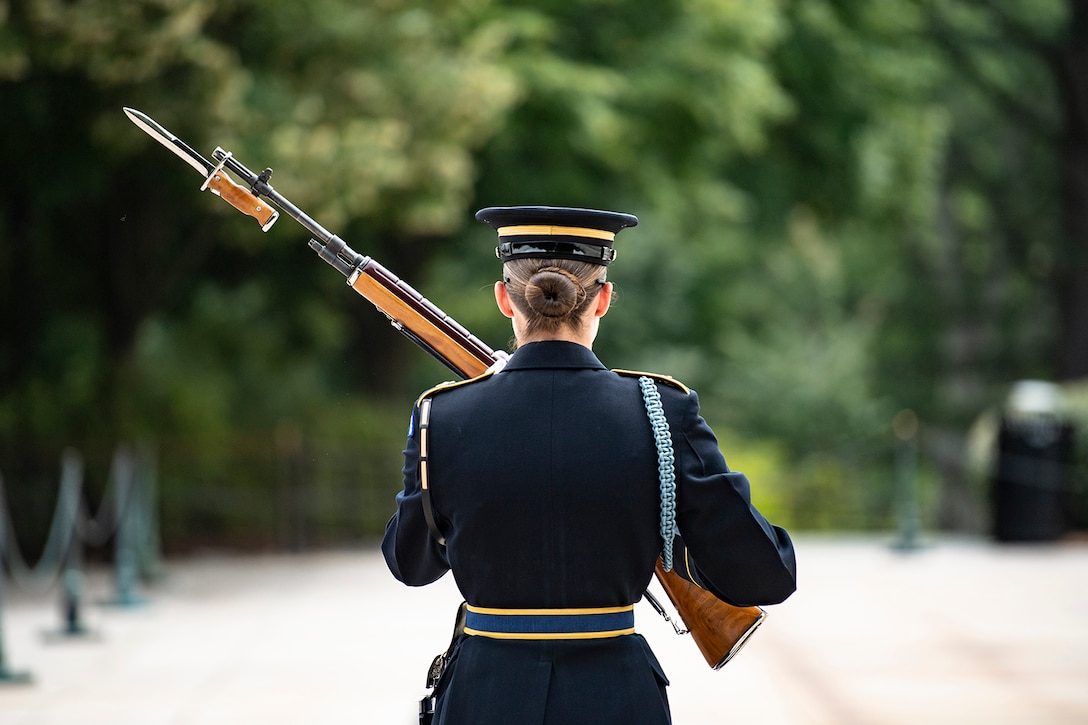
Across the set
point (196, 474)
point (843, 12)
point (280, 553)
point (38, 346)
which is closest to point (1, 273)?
point (38, 346)

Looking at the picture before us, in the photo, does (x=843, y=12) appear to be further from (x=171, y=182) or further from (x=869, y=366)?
(x=869, y=366)

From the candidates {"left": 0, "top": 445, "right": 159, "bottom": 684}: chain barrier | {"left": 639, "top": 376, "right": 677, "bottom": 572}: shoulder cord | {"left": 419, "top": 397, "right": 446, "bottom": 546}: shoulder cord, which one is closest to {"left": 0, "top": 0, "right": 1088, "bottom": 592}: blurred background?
{"left": 0, "top": 445, "right": 159, "bottom": 684}: chain barrier

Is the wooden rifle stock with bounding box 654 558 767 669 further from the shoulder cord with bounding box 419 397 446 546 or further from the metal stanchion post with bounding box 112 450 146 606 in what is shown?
the metal stanchion post with bounding box 112 450 146 606

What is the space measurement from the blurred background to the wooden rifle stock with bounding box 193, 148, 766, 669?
22.9ft

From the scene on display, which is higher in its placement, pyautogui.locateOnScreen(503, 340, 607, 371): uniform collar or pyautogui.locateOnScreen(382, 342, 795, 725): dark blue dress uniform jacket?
pyautogui.locateOnScreen(503, 340, 607, 371): uniform collar

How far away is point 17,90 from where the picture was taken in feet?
38.3

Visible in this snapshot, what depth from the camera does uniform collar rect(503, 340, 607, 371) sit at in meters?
2.88

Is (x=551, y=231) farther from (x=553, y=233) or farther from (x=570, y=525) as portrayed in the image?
(x=570, y=525)

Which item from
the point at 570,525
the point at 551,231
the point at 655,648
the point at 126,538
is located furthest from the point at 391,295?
the point at 126,538

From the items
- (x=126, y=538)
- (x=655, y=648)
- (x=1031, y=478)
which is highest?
(x=1031, y=478)

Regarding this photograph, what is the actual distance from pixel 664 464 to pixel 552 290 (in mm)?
386

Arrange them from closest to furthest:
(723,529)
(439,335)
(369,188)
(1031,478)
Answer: (723,529)
(439,335)
(369,188)
(1031,478)

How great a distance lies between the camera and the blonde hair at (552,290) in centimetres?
285

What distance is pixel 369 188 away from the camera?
11.4 metres
